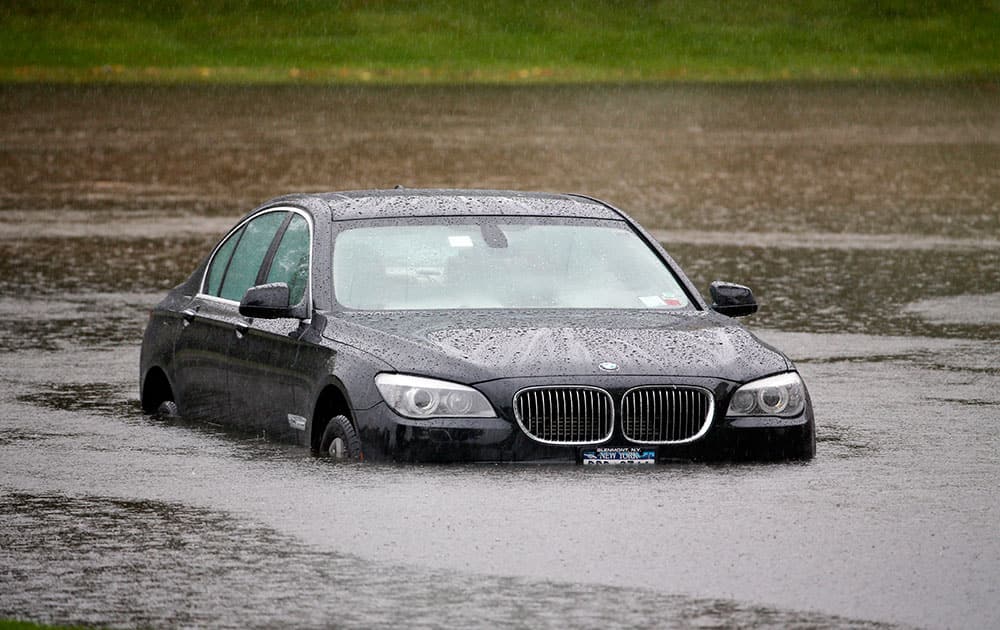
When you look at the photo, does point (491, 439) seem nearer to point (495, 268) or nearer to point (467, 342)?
point (467, 342)

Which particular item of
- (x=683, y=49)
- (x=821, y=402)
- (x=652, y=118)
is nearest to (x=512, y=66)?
(x=683, y=49)

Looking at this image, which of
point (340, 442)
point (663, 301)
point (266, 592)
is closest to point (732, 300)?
point (663, 301)

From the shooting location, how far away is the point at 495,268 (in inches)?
460

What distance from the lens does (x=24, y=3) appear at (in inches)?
4722

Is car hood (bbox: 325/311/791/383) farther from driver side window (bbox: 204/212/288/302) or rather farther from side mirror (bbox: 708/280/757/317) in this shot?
driver side window (bbox: 204/212/288/302)

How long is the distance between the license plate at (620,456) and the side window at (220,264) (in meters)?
2.93

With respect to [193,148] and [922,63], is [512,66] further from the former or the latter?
[193,148]

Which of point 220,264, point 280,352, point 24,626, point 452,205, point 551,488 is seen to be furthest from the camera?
point 220,264

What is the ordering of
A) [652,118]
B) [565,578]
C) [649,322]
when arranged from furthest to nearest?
1. [652,118]
2. [649,322]
3. [565,578]

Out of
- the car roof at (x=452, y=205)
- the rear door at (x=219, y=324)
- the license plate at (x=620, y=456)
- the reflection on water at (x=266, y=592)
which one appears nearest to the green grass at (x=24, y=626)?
the reflection on water at (x=266, y=592)

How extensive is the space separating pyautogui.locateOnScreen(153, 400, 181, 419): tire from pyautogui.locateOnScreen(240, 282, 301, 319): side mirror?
181 cm

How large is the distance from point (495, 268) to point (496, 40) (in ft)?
318

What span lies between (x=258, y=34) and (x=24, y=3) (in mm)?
15089

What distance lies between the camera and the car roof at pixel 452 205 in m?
12.0
